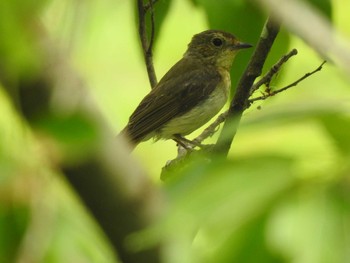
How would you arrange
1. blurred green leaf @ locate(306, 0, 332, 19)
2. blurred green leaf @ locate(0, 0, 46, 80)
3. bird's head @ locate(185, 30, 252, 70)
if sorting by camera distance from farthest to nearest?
1. bird's head @ locate(185, 30, 252, 70)
2. blurred green leaf @ locate(306, 0, 332, 19)
3. blurred green leaf @ locate(0, 0, 46, 80)

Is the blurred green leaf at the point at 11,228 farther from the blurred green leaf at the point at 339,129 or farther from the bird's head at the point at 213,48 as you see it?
the bird's head at the point at 213,48

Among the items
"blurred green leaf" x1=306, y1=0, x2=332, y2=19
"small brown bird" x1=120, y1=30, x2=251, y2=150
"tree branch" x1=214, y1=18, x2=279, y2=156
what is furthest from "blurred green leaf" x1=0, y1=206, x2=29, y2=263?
"small brown bird" x1=120, y1=30, x2=251, y2=150

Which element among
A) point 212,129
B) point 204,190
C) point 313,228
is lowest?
point 313,228

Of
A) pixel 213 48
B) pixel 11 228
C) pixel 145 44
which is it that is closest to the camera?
pixel 11 228

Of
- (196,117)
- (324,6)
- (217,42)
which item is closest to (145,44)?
(196,117)

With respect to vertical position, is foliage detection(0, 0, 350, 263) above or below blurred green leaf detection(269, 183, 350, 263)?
above

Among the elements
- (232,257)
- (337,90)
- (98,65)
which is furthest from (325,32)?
(98,65)

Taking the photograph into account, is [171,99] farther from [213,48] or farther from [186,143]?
[186,143]

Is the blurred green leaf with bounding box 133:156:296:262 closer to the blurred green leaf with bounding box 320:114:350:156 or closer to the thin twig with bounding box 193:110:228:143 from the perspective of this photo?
the blurred green leaf with bounding box 320:114:350:156
